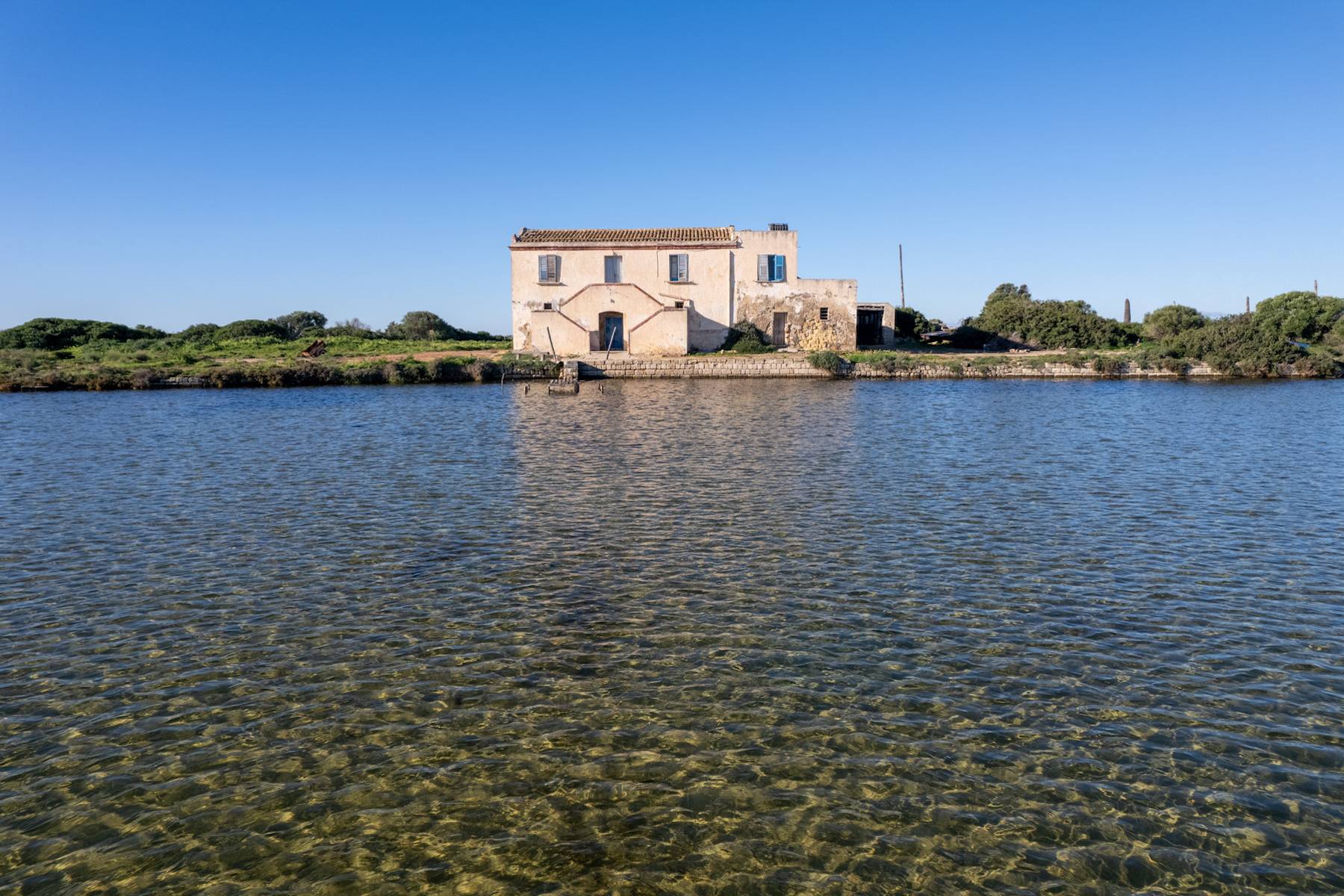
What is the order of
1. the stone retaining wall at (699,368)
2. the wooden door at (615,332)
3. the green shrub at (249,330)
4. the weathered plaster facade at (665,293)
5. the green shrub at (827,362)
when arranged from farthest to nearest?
the green shrub at (249,330)
the wooden door at (615,332)
the weathered plaster facade at (665,293)
the stone retaining wall at (699,368)
the green shrub at (827,362)

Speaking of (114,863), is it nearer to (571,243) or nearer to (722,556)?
(722,556)

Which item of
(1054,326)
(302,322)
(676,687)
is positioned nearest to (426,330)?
(302,322)

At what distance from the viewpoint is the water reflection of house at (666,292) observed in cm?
5053

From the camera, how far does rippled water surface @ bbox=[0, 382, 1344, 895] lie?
18.0ft

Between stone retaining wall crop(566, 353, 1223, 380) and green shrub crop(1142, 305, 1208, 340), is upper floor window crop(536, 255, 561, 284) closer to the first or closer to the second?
stone retaining wall crop(566, 353, 1223, 380)

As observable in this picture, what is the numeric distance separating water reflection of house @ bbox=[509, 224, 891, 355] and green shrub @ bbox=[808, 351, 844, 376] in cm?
559

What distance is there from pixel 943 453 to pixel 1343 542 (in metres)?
9.83

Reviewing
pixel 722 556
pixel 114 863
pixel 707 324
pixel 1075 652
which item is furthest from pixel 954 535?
pixel 707 324

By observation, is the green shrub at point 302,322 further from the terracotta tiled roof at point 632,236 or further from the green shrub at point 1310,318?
the green shrub at point 1310,318

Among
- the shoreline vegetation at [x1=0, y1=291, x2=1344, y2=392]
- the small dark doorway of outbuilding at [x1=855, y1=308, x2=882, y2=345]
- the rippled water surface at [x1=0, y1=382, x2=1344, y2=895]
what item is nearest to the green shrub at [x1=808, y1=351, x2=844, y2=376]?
the shoreline vegetation at [x1=0, y1=291, x2=1344, y2=392]

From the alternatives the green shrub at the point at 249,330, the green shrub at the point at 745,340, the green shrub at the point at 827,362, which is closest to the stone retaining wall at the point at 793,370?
the green shrub at the point at 827,362

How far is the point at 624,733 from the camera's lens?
7035mm

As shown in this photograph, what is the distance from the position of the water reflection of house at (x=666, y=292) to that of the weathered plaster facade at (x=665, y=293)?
2.1 inches

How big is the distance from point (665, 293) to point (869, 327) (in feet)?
60.4
